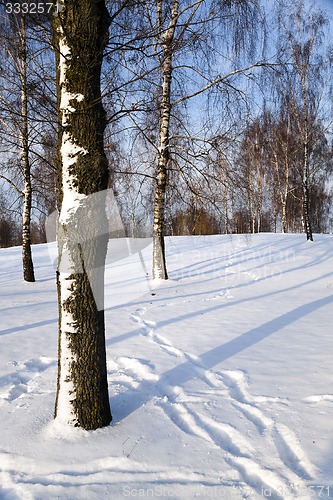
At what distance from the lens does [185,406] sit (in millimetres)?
2631

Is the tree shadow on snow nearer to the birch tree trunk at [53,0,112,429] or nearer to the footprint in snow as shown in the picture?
the birch tree trunk at [53,0,112,429]

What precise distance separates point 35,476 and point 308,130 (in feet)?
51.1

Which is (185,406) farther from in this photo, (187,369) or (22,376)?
(22,376)

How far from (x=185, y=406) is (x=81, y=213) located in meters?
1.84

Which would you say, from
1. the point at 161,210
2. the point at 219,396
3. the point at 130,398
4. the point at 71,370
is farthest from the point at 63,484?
the point at 161,210

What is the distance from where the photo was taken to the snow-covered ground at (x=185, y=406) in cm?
182

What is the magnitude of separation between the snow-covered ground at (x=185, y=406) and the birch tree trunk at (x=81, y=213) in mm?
341

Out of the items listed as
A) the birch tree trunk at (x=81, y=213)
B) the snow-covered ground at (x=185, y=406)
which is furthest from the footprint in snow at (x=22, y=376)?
the birch tree trunk at (x=81, y=213)

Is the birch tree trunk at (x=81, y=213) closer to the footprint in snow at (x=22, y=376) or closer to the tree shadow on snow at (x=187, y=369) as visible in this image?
the tree shadow on snow at (x=187, y=369)

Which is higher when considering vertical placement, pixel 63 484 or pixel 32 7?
pixel 32 7

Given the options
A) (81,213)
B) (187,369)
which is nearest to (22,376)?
(187,369)

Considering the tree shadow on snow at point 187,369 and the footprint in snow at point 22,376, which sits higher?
the footprint in snow at point 22,376

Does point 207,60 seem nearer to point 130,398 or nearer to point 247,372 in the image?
point 247,372

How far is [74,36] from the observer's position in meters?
2.14
